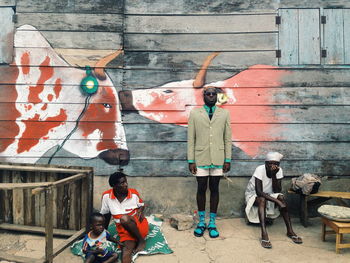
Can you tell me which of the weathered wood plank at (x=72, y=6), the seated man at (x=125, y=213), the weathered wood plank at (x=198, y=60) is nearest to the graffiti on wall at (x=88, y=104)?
the weathered wood plank at (x=198, y=60)

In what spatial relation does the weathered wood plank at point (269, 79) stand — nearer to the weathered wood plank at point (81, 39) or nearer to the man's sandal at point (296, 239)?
the weathered wood plank at point (81, 39)

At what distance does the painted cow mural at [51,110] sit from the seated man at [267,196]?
1.90m

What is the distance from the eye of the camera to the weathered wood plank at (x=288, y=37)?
4.94 metres

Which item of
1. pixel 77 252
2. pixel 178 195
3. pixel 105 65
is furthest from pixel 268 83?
pixel 77 252

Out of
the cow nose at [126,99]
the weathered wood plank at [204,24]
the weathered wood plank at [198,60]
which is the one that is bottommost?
the cow nose at [126,99]

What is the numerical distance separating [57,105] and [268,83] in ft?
10.4

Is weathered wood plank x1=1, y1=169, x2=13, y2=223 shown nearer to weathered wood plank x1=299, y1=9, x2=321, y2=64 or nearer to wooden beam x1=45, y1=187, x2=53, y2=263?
wooden beam x1=45, y1=187, x2=53, y2=263

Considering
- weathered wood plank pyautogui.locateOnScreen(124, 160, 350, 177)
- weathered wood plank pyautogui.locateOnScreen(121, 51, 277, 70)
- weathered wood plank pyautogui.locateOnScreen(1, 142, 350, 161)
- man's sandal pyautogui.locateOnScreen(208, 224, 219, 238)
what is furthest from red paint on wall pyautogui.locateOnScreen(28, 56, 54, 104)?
man's sandal pyautogui.locateOnScreen(208, 224, 219, 238)

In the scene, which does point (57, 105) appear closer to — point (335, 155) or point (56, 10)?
point (56, 10)

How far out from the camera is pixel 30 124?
16.0 ft

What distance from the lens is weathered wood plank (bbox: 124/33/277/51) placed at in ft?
16.2

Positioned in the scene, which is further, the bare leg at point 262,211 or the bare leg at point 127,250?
the bare leg at point 262,211

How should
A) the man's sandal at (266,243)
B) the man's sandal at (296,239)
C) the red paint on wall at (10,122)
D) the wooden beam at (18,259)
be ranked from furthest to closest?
1. the red paint on wall at (10,122)
2. the man's sandal at (296,239)
3. the man's sandal at (266,243)
4. the wooden beam at (18,259)

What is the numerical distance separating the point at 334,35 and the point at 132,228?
4.05m
